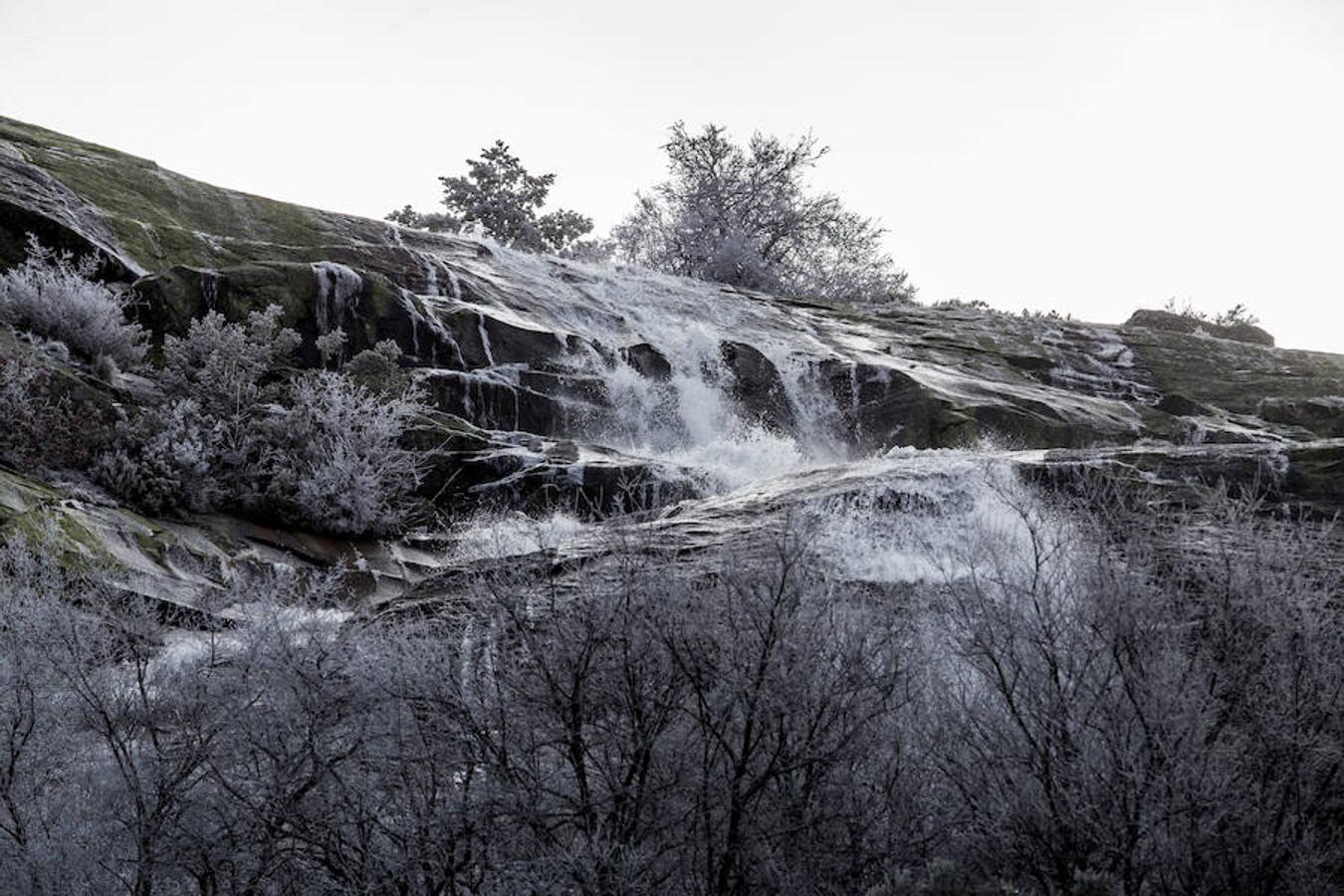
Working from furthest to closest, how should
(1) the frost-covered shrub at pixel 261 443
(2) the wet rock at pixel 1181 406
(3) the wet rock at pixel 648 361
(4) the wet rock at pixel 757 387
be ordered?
(2) the wet rock at pixel 1181 406 → (4) the wet rock at pixel 757 387 → (3) the wet rock at pixel 648 361 → (1) the frost-covered shrub at pixel 261 443

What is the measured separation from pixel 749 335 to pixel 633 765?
53.8 feet

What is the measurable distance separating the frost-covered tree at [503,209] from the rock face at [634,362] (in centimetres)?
1386

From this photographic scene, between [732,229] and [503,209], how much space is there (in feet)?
29.1

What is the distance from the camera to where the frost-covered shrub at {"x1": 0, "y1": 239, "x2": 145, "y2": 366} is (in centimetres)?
1425

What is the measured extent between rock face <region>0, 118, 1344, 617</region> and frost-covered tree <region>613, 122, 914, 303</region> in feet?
23.6

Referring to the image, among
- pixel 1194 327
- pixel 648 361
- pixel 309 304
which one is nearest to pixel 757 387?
pixel 648 361

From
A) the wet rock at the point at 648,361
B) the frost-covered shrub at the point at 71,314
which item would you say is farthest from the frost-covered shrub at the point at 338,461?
the wet rock at the point at 648,361

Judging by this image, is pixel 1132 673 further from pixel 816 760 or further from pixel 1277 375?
pixel 1277 375

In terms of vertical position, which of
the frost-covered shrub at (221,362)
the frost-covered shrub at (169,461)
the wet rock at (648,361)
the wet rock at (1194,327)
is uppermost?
the wet rock at (1194,327)

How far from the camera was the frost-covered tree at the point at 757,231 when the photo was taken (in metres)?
33.4

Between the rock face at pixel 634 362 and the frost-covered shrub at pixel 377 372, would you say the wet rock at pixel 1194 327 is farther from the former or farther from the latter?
the frost-covered shrub at pixel 377 372

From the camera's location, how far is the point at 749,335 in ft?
74.1

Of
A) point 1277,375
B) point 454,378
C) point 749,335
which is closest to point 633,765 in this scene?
point 454,378

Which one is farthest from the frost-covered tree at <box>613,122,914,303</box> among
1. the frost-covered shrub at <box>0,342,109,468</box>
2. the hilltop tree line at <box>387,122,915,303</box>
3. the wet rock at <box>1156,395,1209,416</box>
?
the frost-covered shrub at <box>0,342,109,468</box>
